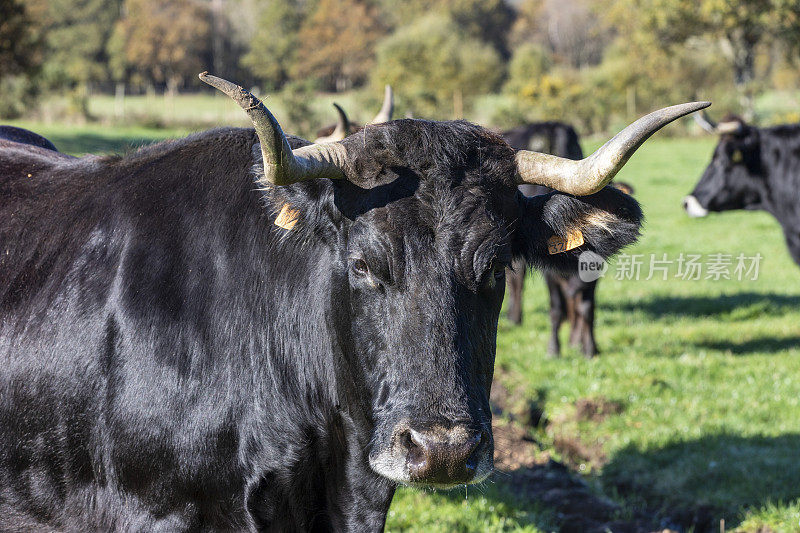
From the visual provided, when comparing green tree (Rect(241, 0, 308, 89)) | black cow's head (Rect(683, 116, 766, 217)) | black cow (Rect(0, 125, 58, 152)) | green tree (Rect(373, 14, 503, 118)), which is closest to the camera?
black cow (Rect(0, 125, 58, 152))

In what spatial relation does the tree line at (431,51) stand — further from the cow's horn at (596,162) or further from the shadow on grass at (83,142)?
the cow's horn at (596,162)

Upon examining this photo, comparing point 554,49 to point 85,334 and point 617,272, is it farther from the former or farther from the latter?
point 85,334

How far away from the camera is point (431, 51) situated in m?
51.3

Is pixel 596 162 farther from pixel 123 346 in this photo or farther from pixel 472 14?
pixel 472 14

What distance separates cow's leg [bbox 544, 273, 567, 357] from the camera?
810 cm

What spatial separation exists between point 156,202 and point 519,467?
344cm

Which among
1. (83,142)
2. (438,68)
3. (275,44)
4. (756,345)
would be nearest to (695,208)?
(756,345)

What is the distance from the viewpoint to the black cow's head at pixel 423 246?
2.42 meters

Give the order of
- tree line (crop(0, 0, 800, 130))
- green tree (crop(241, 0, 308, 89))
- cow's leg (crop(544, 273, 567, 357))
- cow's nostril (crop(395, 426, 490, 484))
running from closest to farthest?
cow's nostril (crop(395, 426, 490, 484)) → cow's leg (crop(544, 273, 567, 357)) → tree line (crop(0, 0, 800, 130)) → green tree (crop(241, 0, 308, 89))

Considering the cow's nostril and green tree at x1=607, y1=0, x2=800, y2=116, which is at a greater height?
green tree at x1=607, y1=0, x2=800, y2=116

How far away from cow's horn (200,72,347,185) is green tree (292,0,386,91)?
6934 cm

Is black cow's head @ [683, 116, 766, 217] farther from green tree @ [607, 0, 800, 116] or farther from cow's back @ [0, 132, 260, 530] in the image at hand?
green tree @ [607, 0, 800, 116]

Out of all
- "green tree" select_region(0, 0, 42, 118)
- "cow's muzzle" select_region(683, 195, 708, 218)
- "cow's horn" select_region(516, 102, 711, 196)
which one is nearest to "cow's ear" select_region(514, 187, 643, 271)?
"cow's horn" select_region(516, 102, 711, 196)

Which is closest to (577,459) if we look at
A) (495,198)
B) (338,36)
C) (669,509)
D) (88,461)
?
(669,509)
